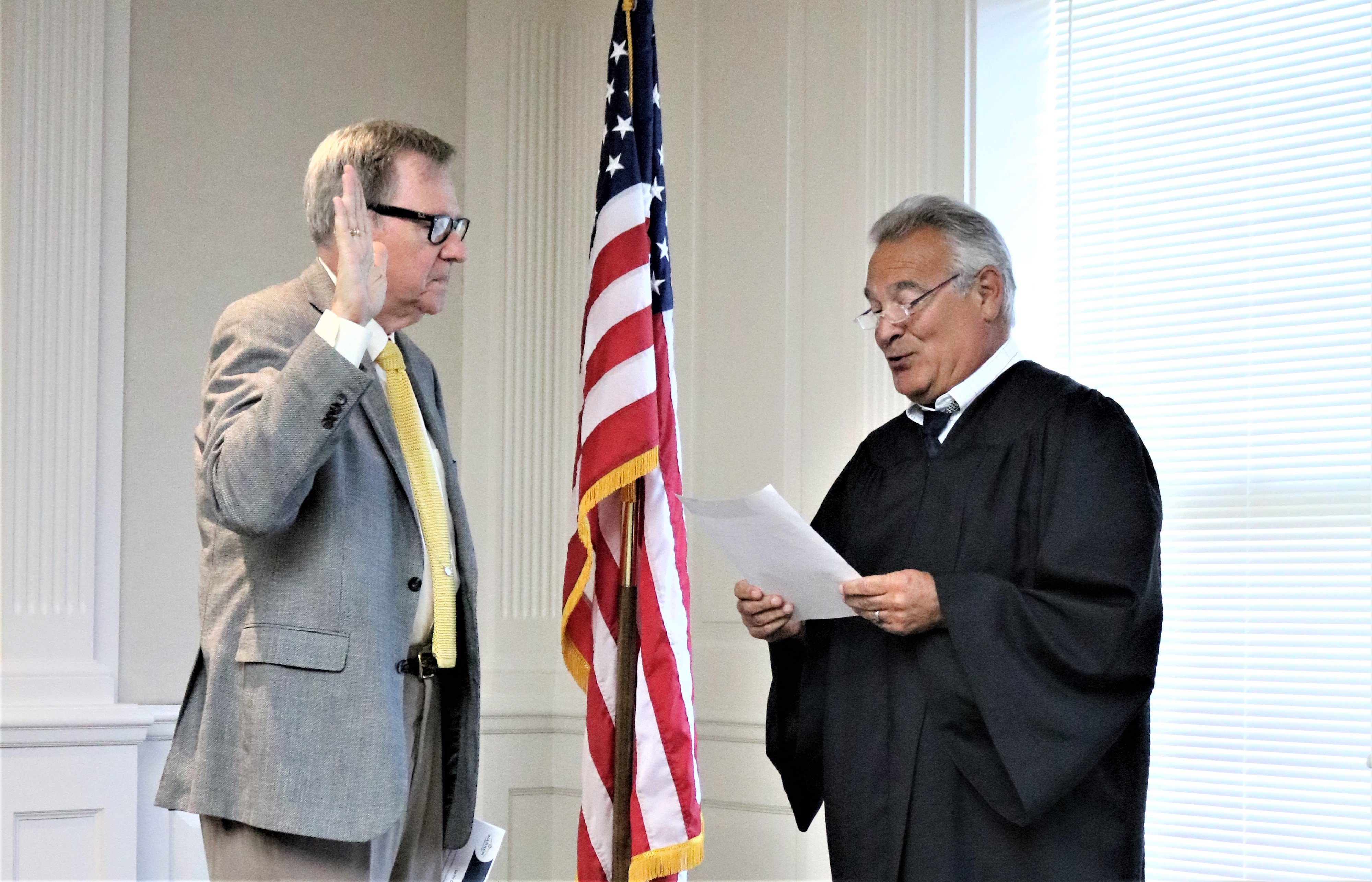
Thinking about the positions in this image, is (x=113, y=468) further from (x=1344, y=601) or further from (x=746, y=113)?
(x=1344, y=601)

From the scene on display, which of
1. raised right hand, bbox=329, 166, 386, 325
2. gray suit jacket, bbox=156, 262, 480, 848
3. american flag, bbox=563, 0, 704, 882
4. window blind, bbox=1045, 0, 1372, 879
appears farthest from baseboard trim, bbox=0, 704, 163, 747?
window blind, bbox=1045, 0, 1372, 879

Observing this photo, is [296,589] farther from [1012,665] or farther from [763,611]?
[1012,665]

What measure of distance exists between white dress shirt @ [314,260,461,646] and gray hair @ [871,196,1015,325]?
101cm

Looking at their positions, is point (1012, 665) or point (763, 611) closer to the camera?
→ point (1012, 665)

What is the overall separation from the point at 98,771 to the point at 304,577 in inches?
73.3

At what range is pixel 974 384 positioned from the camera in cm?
269

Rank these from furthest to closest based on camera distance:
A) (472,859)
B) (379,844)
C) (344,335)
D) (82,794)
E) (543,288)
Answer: (543,288) < (82,794) < (472,859) < (379,844) < (344,335)

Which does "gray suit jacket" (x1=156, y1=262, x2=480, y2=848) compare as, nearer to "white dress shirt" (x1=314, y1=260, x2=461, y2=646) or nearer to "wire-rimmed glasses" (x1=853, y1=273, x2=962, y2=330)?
"white dress shirt" (x1=314, y1=260, x2=461, y2=646)

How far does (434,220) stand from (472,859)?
→ 119cm

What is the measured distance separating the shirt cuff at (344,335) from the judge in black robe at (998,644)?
889mm

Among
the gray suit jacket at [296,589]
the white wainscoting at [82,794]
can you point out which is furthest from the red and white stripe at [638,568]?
the white wainscoting at [82,794]

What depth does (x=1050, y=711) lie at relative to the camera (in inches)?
92.7

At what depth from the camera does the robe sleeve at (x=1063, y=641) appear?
7.70ft

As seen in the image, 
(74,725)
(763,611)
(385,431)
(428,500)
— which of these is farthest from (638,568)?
(74,725)
